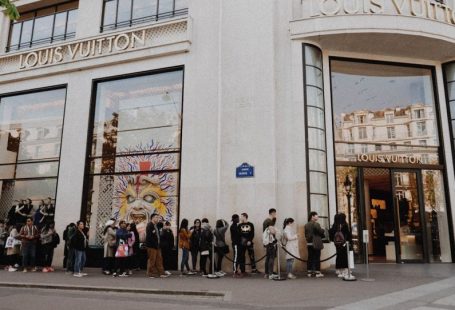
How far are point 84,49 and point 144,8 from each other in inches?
115

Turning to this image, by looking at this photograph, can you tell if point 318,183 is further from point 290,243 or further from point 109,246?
point 109,246

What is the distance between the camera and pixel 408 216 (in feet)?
47.9

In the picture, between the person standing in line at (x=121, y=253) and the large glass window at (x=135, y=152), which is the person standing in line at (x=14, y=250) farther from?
the person standing in line at (x=121, y=253)

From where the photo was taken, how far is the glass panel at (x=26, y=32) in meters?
18.1

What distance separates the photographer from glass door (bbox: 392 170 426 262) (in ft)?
47.3

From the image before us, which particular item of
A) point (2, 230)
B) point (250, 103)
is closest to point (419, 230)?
point (250, 103)

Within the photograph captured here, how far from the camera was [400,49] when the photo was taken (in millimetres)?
14562

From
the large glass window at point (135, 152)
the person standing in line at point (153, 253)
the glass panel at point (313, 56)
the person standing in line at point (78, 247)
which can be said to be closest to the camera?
the person standing in line at point (153, 253)

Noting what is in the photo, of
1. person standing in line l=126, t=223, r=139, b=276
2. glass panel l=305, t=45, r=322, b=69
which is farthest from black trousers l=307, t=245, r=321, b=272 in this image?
glass panel l=305, t=45, r=322, b=69

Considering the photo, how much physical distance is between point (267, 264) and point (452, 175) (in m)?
8.07

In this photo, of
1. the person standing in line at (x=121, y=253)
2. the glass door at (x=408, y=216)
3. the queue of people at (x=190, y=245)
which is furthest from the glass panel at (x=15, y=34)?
the glass door at (x=408, y=216)

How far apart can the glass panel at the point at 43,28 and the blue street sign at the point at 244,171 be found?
1082cm

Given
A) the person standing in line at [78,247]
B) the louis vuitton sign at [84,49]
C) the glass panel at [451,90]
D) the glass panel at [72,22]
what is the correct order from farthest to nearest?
the glass panel at [72,22] < the louis vuitton sign at [84,49] < the glass panel at [451,90] < the person standing in line at [78,247]

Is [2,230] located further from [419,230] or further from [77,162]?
[419,230]
